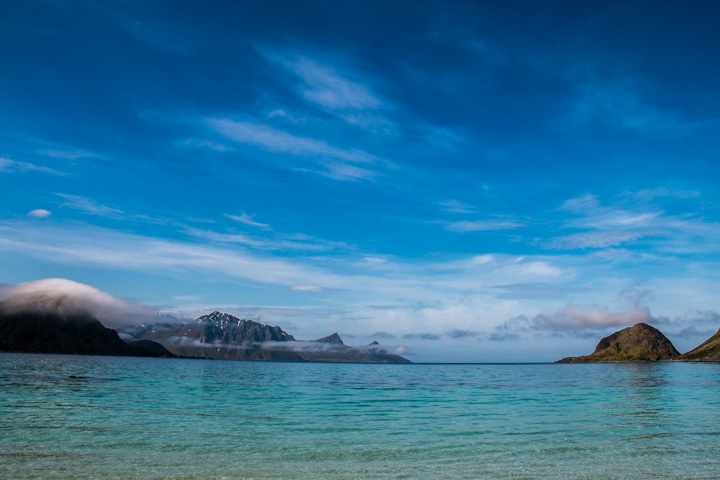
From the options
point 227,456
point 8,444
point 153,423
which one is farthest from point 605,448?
point 8,444

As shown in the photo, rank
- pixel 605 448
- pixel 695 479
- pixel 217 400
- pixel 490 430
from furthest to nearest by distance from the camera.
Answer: pixel 217 400
pixel 490 430
pixel 605 448
pixel 695 479

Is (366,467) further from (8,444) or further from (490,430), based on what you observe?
(8,444)

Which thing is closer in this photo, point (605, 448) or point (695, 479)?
point (695, 479)

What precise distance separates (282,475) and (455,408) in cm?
2518

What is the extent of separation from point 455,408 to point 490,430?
1260 cm

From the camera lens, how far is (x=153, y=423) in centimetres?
2667

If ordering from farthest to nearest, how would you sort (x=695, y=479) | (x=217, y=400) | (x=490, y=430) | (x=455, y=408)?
(x=217, y=400), (x=455, y=408), (x=490, y=430), (x=695, y=479)

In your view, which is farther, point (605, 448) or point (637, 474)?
point (605, 448)

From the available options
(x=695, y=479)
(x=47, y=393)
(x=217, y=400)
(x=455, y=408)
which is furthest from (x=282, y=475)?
(x=47, y=393)

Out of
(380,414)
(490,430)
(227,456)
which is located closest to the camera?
(227,456)

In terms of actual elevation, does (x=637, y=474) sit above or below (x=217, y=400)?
above

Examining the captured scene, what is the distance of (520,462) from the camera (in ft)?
57.0

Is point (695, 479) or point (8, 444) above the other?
point (695, 479)

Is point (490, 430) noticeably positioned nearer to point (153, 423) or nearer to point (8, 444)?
point (153, 423)
